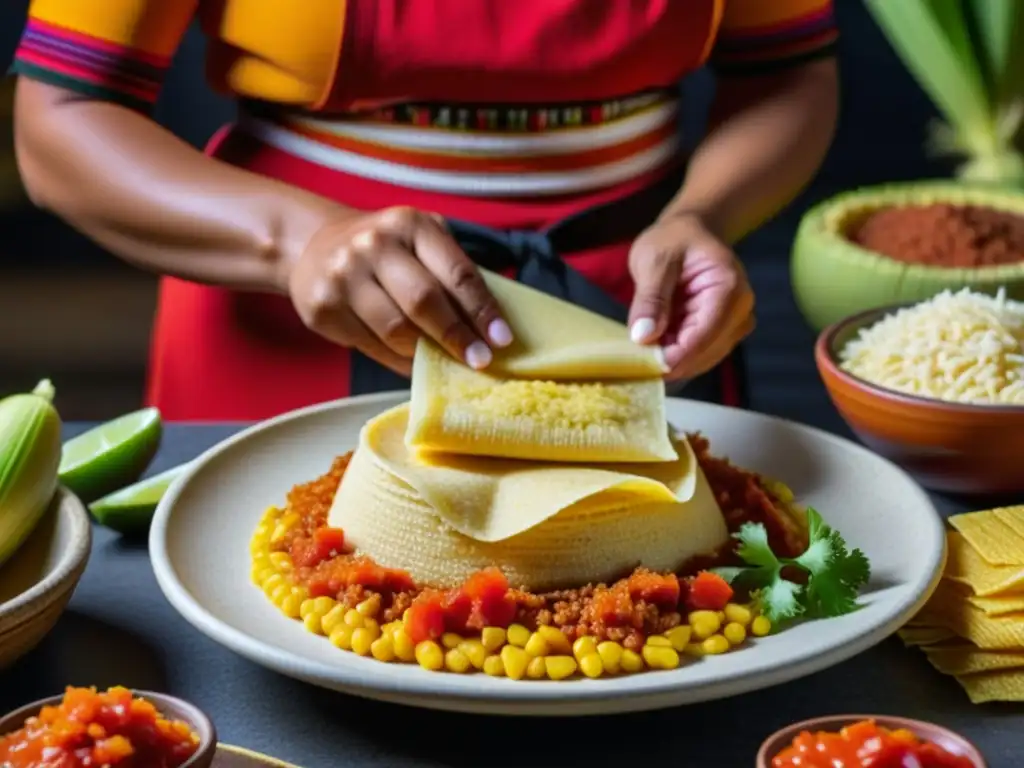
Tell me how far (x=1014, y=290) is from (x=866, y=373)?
0.51 metres

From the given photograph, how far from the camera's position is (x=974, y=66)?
278 cm

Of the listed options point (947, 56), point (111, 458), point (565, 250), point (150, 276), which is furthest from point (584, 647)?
point (150, 276)

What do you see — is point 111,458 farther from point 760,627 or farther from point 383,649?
point 760,627

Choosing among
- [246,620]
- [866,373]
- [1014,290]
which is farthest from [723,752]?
[1014,290]

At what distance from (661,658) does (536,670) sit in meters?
0.09

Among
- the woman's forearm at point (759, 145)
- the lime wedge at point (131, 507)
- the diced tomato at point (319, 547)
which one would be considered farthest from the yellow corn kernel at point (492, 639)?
the woman's forearm at point (759, 145)

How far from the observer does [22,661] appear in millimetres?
1135

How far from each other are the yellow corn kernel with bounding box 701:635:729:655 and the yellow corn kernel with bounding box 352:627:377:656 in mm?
253

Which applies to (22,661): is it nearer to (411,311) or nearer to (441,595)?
(441,595)

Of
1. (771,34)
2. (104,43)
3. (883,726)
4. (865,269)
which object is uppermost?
(104,43)

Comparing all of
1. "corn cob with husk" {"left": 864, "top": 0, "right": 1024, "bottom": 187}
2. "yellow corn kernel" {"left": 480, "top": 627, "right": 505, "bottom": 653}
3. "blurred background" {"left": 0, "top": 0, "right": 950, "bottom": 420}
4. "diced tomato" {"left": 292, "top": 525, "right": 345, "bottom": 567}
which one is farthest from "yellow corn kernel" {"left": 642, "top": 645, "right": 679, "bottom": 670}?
"corn cob with husk" {"left": 864, "top": 0, "right": 1024, "bottom": 187}

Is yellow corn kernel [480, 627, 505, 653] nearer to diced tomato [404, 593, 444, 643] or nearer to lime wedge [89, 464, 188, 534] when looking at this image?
diced tomato [404, 593, 444, 643]

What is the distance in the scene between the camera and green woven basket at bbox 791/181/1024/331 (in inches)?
74.5

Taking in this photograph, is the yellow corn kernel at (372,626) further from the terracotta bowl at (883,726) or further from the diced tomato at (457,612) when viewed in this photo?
the terracotta bowl at (883,726)
